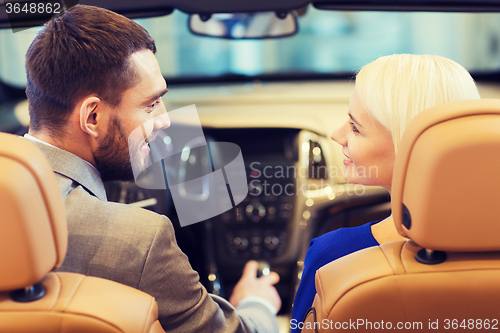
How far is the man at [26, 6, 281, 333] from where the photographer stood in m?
1.16

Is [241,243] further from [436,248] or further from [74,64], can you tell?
[436,248]

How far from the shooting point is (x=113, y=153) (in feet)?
4.76

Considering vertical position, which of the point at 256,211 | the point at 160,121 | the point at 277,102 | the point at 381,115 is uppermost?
the point at 381,115

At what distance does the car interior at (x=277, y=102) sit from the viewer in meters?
2.78

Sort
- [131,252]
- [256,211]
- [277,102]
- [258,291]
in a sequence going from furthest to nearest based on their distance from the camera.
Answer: [277,102] < [256,211] < [258,291] < [131,252]

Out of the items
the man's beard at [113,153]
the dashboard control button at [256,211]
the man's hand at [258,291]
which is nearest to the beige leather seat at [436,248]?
the man's beard at [113,153]

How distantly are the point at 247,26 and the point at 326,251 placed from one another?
136 cm

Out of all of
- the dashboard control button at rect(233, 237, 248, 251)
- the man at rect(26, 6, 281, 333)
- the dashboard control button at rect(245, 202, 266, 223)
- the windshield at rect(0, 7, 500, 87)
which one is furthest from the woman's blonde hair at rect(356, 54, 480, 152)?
the windshield at rect(0, 7, 500, 87)

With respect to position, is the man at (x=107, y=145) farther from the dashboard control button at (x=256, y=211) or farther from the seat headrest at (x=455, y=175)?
the dashboard control button at (x=256, y=211)

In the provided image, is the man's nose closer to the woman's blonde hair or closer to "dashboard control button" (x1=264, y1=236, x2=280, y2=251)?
the woman's blonde hair

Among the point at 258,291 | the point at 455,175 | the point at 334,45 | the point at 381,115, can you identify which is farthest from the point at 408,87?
the point at 334,45

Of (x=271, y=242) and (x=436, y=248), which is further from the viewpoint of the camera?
(x=271, y=242)

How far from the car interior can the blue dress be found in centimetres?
122

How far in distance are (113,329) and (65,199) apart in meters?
0.40
